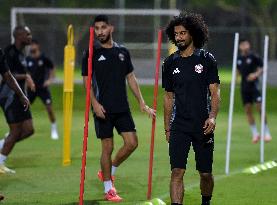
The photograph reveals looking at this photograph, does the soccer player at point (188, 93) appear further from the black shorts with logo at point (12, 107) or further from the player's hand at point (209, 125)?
the black shorts with logo at point (12, 107)

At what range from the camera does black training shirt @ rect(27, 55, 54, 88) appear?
2262 centimetres

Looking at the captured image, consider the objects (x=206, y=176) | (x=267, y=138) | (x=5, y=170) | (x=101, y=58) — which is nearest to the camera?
(x=206, y=176)

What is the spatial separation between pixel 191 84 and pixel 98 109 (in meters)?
2.20

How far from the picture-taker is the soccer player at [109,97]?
40.7ft

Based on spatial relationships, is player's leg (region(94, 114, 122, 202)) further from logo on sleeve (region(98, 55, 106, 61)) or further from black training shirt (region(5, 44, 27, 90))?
black training shirt (region(5, 44, 27, 90))

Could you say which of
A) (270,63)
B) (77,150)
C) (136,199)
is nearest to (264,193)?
(136,199)

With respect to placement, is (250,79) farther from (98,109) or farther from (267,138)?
(98,109)

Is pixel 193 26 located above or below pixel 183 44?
above

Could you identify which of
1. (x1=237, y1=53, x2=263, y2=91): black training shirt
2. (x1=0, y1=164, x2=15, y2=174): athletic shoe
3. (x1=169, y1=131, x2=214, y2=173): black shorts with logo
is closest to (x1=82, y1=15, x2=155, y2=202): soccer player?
(x1=169, y1=131, x2=214, y2=173): black shorts with logo

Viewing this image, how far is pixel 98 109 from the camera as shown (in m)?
12.3

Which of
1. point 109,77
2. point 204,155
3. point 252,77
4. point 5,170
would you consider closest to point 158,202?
point 204,155

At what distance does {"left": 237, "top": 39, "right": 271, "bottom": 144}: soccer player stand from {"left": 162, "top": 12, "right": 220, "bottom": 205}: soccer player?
10395 mm

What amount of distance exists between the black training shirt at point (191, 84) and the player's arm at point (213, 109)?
61mm

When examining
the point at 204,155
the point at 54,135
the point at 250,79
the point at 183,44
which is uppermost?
the point at 183,44
